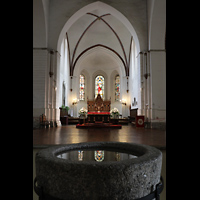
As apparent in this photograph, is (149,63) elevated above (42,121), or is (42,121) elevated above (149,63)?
(149,63)

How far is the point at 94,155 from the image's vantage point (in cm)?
222

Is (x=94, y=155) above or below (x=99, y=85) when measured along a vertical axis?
below

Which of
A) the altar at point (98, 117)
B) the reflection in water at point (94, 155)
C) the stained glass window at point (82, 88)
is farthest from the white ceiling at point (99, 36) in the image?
the reflection in water at point (94, 155)

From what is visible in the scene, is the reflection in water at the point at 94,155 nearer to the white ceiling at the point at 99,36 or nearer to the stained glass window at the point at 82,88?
the white ceiling at the point at 99,36

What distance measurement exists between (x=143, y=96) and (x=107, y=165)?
10.9m

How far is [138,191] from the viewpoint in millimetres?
1460

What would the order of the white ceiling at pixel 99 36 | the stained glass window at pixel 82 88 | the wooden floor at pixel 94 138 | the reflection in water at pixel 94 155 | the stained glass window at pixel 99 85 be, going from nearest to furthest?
the reflection in water at pixel 94 155 < the wooden floor at pixel 94 138 < the white ceiling at pixel 99 36 < the stained glass window at pixel 82 88 < the stained glass window at pixel 99 85

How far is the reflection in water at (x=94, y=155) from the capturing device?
2.09 m

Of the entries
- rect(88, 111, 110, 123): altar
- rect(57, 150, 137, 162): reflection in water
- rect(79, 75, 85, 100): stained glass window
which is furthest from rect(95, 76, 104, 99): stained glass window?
rect(57, 150, 137, 162): reflection in water

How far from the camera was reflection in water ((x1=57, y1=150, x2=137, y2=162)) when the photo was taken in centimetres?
209

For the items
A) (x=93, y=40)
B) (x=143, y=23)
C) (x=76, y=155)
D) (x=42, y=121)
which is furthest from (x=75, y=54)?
(x=76, y=155)

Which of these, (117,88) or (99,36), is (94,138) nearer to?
(99,36)

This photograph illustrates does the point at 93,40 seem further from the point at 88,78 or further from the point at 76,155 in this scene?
the point at 76,155

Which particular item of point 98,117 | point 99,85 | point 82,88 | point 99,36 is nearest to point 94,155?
point 98,117
